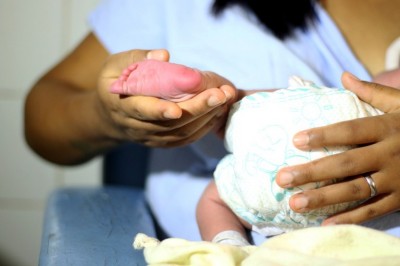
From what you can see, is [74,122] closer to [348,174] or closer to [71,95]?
[71,95]

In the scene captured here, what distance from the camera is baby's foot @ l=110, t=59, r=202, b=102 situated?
21.7 inches

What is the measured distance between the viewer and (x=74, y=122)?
0.87 meters

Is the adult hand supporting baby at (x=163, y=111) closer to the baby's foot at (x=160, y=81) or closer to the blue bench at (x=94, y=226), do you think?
the baby's foot at (x=160, y=81)

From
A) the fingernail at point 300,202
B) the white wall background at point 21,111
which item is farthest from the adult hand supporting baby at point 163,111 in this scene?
the white wall background at point 21,111

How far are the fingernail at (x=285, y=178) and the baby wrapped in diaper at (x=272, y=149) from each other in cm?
2

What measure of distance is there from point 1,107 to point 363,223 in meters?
0.95

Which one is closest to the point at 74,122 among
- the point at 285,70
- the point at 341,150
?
the point at 285,70

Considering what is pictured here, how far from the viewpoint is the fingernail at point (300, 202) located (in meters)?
0.56

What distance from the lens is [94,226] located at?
29.6 inches

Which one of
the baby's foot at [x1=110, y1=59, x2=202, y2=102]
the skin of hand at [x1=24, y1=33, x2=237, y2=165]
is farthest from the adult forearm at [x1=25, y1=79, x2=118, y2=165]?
the baby's foot at [x1=110, y1=59, x2=202, y2=102]

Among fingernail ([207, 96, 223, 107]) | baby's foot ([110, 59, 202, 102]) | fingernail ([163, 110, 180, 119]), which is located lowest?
fingernail ([163, 110, 180, 119])

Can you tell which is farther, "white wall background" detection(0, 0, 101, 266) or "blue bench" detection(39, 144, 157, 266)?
"white wall background" detection(0, 0, 101, 266)

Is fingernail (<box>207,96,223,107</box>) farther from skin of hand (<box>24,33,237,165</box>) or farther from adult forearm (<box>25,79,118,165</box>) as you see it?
adult forearm (<box>25,79,118,165</box>)

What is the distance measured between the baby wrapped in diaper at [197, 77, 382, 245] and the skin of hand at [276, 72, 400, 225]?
18 mm
